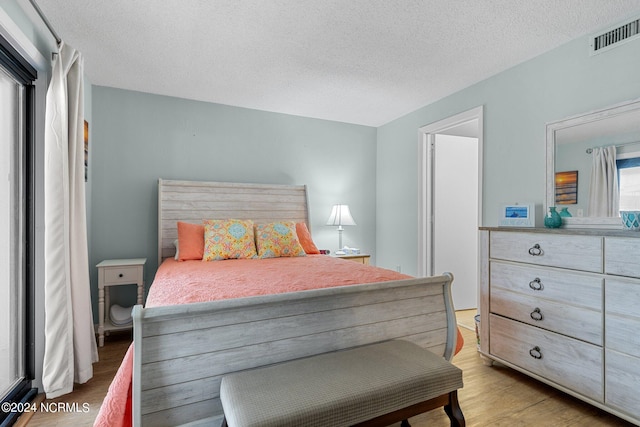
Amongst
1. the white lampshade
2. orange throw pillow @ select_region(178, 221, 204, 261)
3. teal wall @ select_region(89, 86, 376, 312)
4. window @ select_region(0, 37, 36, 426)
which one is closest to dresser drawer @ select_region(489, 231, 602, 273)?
the white lampshade

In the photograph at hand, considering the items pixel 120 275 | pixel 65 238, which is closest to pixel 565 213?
pixel 65 238

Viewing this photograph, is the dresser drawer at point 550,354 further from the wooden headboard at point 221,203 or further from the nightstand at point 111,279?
the nightstand at point 111,279

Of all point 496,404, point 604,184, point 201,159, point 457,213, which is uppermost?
point 201,159

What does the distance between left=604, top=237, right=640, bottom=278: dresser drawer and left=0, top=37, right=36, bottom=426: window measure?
335cm

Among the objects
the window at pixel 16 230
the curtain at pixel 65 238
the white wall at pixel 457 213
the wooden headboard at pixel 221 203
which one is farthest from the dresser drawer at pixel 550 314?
the window at pixel 16 230

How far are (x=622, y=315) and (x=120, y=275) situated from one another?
11.5ft

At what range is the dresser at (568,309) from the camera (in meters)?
1.70

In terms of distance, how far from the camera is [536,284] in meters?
2.11

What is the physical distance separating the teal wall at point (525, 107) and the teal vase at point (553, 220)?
0.64ft

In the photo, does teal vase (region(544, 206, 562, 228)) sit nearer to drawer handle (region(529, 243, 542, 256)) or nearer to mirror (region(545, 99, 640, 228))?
mirror (region(545, 99, 640, 228))

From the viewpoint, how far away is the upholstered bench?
1123 millimetres

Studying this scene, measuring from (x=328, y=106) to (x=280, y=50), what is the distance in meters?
1.33

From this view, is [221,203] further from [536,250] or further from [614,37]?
[614,37]

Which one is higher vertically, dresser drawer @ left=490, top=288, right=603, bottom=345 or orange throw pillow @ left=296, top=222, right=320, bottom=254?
orange throw pillow @ left=296, top=222, right=320, bottom=254
